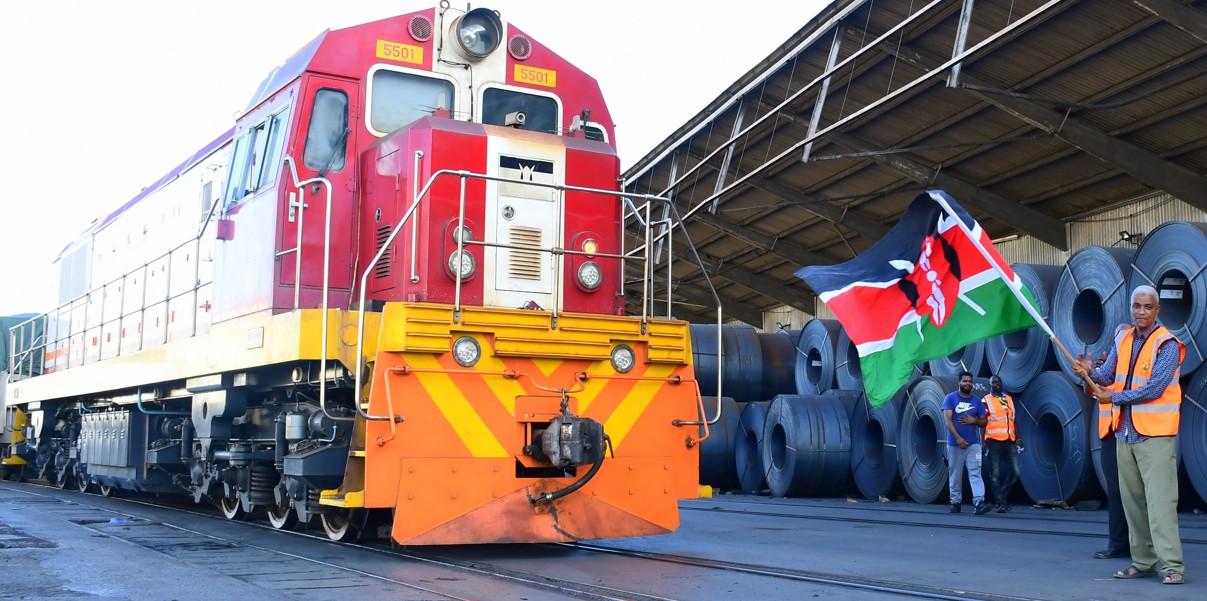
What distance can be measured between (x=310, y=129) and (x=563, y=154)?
1708 mm

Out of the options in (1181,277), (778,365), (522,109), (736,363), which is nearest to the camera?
(522,109)

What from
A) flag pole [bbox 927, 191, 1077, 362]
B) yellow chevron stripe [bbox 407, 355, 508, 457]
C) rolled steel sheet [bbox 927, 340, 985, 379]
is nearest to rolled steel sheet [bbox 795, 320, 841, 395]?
rolled steel sheet [bbox 927, 340, 985, 379]

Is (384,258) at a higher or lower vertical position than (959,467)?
higher

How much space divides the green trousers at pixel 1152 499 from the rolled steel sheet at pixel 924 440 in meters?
6.66

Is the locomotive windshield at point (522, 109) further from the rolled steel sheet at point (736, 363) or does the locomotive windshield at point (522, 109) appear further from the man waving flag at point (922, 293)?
the rolled steel sheet at point (736, 363)

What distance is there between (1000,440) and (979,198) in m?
5.82

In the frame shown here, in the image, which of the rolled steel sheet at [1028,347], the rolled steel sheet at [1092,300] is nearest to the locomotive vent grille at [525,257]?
the rolled steel sheet at [1092,300]

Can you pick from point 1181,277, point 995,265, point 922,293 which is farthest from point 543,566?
point 1181,277

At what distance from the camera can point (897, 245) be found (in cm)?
696

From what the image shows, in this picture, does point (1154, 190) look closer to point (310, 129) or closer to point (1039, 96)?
point (1039, 96)

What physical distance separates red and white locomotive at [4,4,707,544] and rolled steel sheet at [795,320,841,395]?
324 inches

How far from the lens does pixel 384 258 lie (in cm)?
746

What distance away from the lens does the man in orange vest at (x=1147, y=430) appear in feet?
17.7

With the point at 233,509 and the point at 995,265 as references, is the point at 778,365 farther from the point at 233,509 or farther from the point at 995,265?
the point at 995,265
